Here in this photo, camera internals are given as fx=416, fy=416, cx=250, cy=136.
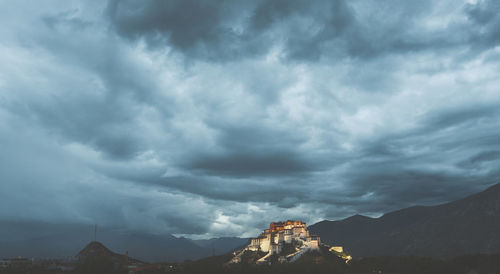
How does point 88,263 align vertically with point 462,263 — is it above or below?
above

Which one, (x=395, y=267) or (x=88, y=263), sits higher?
(x=88, y=263)

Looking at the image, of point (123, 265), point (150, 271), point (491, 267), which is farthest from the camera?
point (491, 267)

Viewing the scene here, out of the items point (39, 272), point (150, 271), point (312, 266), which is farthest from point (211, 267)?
point (39, 272)

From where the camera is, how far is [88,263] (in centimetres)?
14100

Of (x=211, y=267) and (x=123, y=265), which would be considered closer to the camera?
(x=211, y=267)

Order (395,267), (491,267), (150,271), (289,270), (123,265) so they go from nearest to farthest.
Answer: (289,270) → (150,271) → (123,265) → (491,267) → (395,267)

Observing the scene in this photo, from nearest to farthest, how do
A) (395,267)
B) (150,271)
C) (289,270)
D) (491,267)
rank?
(289,270)
(150,271)
(491,267)
(395,267)

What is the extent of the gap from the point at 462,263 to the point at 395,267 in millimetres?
28483

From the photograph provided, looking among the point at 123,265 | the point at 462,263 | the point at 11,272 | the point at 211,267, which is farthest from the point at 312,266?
the point at 11,272

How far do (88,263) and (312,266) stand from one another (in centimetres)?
7564

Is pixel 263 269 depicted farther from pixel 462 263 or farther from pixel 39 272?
pixel 462 263

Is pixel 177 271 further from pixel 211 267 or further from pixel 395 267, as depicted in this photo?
pixel 395 267

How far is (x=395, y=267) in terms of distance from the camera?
193500 millimetres

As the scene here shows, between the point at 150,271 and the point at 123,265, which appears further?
the point at 123,265
